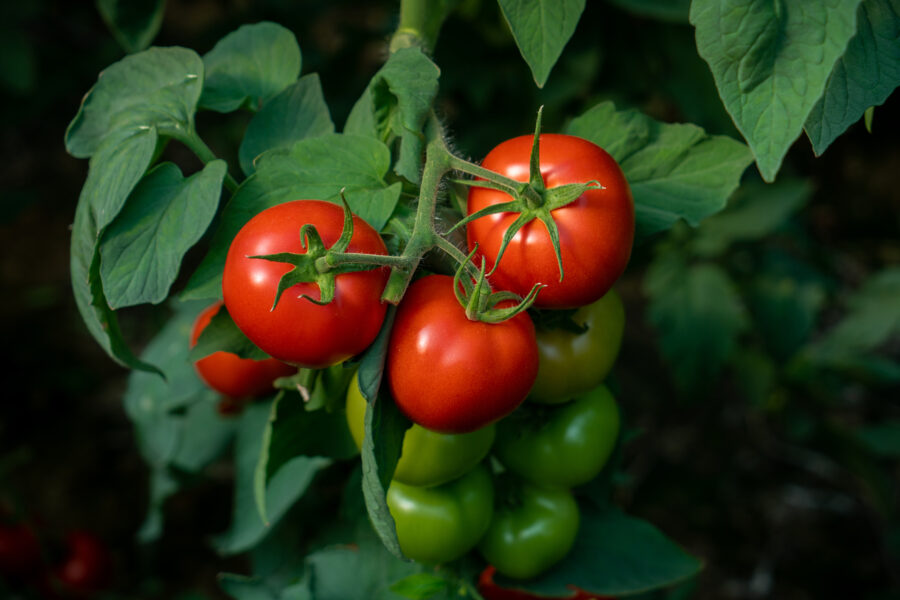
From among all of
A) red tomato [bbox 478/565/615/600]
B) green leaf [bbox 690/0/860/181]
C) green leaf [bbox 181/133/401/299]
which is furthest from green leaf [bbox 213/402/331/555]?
green leaf [bbox 690/0/860/181]

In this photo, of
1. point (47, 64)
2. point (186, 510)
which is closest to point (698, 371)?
point (186, 510)

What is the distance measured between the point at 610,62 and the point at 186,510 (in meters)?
1.24

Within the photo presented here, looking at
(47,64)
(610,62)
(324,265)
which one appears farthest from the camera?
(47,64)

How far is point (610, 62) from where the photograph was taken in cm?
120

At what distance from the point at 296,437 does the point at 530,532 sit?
216mm

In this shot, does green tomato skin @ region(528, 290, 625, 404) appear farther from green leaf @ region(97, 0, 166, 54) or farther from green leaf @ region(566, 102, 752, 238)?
green leaf @ region(97, 0, 166, 54)

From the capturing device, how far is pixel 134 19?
82cm

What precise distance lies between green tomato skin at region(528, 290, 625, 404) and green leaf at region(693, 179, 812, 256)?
75 centimetres

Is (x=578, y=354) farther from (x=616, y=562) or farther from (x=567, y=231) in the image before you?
(x=616, y=562)

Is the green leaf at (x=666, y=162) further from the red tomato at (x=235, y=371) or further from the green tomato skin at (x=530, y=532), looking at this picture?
the red tomato at (x=235, y=371)

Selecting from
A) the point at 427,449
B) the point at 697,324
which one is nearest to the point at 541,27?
the point at 427,449

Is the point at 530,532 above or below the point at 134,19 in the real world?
below

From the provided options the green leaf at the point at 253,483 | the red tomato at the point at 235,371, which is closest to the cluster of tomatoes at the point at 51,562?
the green leaf at the point at 253,483

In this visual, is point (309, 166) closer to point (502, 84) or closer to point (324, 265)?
point (324, 265)
